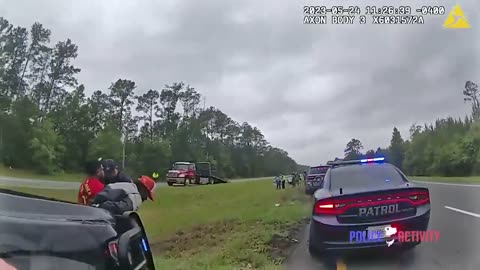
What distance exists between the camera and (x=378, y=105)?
10.3ft

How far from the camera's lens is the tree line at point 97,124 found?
103 inches

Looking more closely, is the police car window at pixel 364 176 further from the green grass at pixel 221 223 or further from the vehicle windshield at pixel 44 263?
the vehicle windshield at pixel 44 263

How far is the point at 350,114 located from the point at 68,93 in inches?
66.7

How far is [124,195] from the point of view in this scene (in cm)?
256

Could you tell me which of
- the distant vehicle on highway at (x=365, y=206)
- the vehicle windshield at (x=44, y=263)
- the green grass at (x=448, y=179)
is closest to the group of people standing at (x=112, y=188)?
the vehicle windshield at (x=44, y=263)

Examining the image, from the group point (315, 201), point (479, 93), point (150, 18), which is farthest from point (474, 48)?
point (150, 18)

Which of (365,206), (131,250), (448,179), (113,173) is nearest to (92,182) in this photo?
(113,173)

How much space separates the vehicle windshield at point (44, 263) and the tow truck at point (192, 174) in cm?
155

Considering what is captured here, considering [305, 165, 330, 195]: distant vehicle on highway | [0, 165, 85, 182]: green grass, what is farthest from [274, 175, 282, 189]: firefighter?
[0, 165, 85, 182]: green grass

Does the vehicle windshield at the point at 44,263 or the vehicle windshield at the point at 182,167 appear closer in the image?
the vehicle windshield at the point at 44,263

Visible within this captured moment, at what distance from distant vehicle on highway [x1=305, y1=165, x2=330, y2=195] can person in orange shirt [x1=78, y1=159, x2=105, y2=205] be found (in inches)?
59.4

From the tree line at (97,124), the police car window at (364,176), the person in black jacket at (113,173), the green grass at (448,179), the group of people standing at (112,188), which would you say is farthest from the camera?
the police car window at (364,176)

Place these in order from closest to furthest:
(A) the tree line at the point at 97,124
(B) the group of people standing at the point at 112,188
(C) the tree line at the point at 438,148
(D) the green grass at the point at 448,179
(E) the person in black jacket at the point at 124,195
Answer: (E) the person in black jacket at the point at 124,195 → (B) the group of people standing at the point at 112,188 → (A) the tree line at the point at 97,124 → (C) the tree line at the point at 438,148 → (D) the green grass at the point at 448,179

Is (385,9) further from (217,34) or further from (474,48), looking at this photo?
(217,34)
